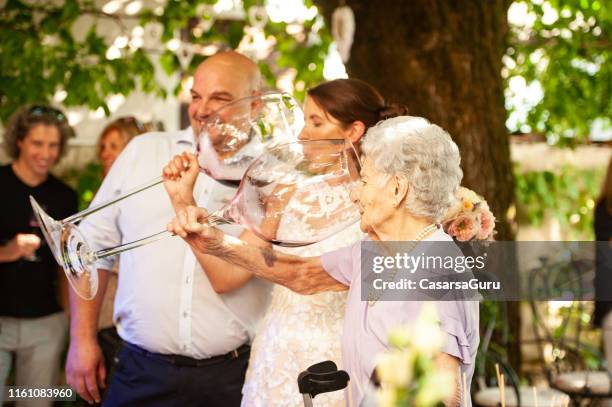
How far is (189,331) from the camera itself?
2.38 meters

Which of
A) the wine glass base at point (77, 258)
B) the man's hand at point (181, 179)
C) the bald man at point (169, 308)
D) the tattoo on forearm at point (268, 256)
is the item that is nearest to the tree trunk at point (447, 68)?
the bald man at point (169, 308)

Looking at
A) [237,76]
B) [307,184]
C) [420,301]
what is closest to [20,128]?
[237,76]

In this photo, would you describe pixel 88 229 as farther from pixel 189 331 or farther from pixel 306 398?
pixel 306 398

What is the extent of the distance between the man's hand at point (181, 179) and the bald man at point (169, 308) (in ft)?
1.47

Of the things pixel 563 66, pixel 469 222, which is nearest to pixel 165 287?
pixel 469 222

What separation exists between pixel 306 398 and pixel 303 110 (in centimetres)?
95

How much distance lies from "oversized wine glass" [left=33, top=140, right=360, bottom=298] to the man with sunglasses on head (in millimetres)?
1553

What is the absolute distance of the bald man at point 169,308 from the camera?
2391 millimetres

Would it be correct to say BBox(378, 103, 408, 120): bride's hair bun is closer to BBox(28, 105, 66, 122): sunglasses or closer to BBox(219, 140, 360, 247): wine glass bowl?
BBox(219, 140, 360, 247): wine glass bowl

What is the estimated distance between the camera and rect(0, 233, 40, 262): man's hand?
318cm

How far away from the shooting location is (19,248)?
3.19 m

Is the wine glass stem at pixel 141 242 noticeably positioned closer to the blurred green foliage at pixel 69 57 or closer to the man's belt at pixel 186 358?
the man's belt at pixel 186 358

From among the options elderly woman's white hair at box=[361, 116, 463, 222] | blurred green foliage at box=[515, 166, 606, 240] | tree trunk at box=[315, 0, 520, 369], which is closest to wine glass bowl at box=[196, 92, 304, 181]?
elderly woman's white hair at box=[361, 116, 463, 222]

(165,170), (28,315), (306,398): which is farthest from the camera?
(28,315)
